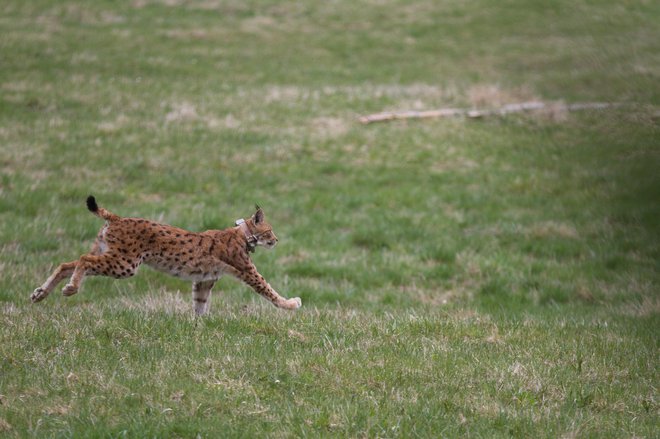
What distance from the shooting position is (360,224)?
16.1m

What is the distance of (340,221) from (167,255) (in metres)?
7.80

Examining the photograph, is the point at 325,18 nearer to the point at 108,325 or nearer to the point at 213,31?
the point at 213,31

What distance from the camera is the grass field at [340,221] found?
20.9 ft

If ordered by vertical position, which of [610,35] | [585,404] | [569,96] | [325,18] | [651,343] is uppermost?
[610,35]

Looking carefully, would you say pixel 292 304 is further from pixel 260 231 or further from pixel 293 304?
pixel 260 231

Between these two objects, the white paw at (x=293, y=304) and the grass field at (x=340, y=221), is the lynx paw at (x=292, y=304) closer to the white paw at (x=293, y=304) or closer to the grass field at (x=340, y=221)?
the white paw at (x=293, y=304)

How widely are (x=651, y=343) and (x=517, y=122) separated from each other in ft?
47.5

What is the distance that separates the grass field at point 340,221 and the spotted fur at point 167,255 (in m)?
0.36

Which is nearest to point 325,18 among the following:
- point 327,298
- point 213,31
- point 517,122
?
point 213,31

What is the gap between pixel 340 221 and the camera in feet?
53.2

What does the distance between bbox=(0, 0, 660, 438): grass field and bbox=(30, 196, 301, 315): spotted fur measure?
361 mm

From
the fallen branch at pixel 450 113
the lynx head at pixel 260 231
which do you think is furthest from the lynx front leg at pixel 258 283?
the fallen branch at pixel 450 113

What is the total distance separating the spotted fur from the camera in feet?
27.7

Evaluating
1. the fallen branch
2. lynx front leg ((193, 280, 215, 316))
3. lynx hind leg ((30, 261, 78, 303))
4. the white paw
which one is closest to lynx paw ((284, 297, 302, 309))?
the white paw
